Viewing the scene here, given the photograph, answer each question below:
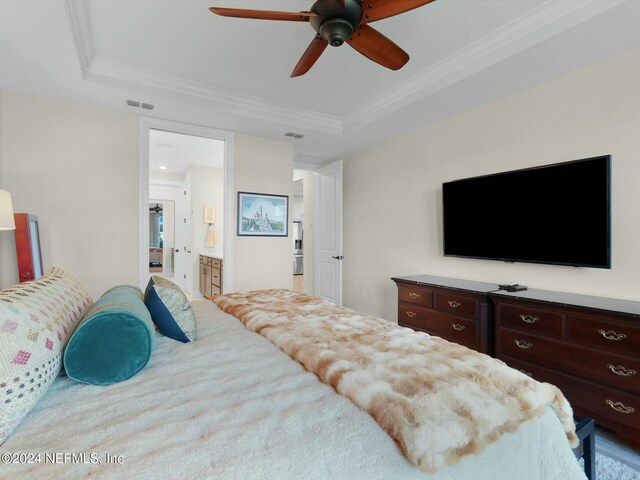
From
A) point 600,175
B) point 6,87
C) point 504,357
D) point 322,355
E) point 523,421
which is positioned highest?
point 6,87

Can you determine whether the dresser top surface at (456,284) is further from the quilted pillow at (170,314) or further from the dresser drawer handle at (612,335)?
the quilted pillow at (170,314)

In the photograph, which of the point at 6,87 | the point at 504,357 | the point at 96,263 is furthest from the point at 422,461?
the point at 6,87

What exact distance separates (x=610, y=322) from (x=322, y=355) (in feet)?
6.13

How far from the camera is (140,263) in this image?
3.46 m

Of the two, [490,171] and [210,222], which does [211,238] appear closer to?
[210,222]

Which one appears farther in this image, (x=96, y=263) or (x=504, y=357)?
(x=96, y=263)

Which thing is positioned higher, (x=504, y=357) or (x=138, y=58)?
(x=138, y=58)

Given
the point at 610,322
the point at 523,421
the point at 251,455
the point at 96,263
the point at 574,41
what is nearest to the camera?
the point at 251,455

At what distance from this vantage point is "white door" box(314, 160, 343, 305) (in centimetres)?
490

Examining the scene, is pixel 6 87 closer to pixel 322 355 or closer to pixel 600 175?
pixel 322 355

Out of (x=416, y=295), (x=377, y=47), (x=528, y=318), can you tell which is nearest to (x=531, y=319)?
(x=528, y=318)

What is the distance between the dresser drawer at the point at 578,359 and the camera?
186cm

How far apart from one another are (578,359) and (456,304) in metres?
0.92

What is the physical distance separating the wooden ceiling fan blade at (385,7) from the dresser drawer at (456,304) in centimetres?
217
